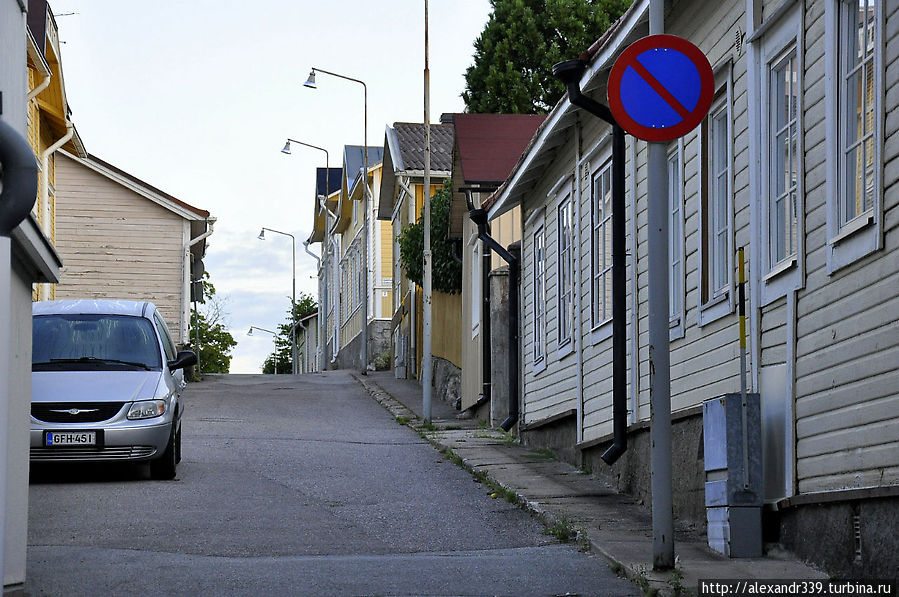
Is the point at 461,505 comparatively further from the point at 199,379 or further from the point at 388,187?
the point at 388,187

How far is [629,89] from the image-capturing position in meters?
7.64

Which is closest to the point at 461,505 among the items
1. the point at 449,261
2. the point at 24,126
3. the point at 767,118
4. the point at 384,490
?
the point at 384,490

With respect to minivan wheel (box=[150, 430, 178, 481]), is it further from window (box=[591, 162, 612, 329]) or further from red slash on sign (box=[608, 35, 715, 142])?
red slash on sign (box=[608, 35, 715, 142])

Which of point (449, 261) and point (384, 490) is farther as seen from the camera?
point (449, 261)

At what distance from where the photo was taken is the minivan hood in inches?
552

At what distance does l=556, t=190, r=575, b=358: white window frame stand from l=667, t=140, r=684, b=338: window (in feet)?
13.0

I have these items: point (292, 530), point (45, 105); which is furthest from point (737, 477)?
point (45, 105)

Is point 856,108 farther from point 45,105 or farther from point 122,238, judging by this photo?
point 122,238

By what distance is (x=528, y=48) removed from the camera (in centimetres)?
5309

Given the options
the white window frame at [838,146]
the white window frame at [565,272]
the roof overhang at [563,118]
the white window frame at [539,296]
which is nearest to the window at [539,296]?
the white window frame at [539,296]

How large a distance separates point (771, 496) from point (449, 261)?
66.5 feet

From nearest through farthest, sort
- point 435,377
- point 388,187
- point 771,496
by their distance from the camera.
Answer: point 771,496 → point 435,377 → point 388,187

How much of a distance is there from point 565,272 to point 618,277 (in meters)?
4.45

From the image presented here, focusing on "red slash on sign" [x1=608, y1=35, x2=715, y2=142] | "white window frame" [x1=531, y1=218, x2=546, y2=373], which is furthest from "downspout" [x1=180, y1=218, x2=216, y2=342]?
"red slash on sign" [x1=608, y1=35, x2=715, y2=142]
